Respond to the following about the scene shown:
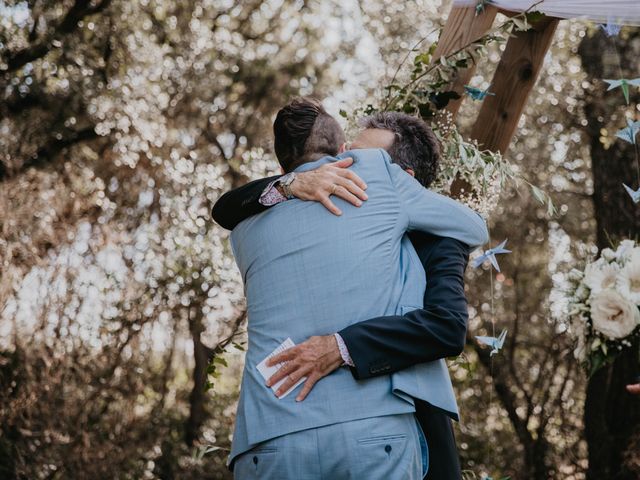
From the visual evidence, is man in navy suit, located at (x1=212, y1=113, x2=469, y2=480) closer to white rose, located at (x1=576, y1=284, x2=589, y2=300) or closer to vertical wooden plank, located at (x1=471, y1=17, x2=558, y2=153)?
white rose, located at (x1=576, y1=284, x2=589, y2=300)

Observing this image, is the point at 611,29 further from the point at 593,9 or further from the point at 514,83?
the point at 514,83

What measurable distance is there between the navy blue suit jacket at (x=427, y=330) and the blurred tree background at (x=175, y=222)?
3135 mm

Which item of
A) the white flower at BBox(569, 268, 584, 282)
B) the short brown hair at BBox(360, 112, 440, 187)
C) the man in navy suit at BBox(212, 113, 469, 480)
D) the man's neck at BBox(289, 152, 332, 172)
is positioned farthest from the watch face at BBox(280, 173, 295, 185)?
the white flower at BBox(569, 268, 584, 282)

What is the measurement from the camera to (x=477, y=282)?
695cm

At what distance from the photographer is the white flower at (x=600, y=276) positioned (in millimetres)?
2094

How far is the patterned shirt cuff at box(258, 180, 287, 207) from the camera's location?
2.13 m

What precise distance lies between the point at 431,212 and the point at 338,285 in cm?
35

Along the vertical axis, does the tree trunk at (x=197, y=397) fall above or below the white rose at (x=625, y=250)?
below

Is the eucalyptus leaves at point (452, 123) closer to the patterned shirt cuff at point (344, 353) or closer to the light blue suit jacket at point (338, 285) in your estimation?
the light blue suit jacket at point (338, 285)

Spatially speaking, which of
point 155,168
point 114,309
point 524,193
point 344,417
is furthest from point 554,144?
point 344,417

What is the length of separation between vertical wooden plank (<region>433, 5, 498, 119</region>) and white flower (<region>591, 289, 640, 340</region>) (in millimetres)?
1369

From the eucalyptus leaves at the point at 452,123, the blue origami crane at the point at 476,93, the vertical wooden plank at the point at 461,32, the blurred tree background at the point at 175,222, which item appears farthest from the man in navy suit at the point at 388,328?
the blurred tree background at the point at 175,222

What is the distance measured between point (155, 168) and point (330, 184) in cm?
500

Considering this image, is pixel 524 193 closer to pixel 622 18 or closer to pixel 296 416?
pixel 622 18
